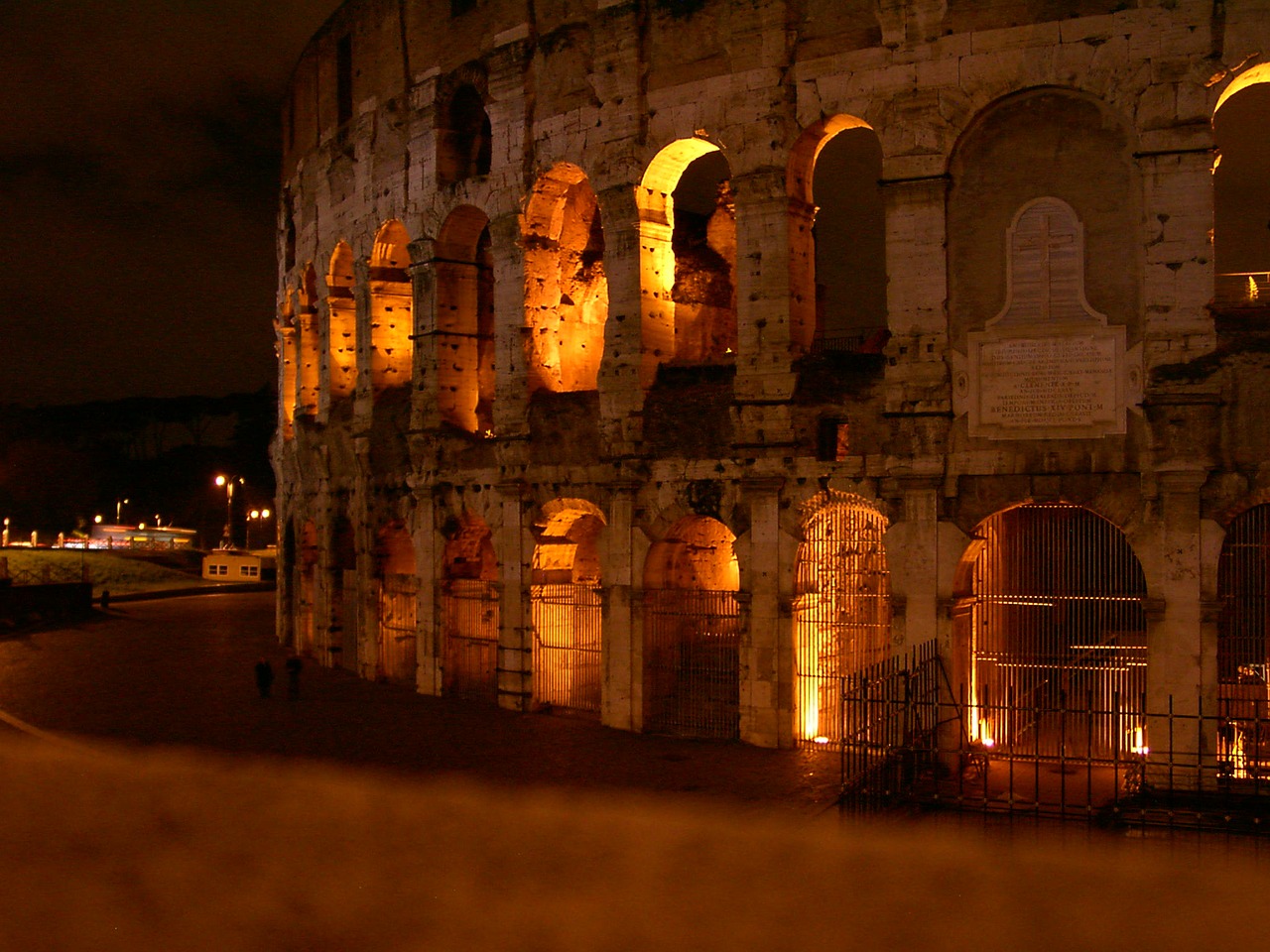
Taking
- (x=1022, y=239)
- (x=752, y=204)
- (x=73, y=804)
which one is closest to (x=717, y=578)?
(x=752, y=204)

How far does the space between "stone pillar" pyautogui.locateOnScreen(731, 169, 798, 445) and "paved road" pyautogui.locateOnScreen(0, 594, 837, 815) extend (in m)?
4.05

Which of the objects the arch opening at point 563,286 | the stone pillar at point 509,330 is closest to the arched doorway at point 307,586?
the stone pillar at point 509,330

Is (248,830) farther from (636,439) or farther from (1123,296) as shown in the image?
(1123,296)

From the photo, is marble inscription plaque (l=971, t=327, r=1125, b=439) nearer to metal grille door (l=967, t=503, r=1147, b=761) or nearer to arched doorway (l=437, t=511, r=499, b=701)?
metal grille door (l=967, t=503, r=1147, b=761)

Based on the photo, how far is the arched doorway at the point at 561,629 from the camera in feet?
56.1

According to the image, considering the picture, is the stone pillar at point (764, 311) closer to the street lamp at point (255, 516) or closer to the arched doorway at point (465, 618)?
the arched doorway at point (465, 618)

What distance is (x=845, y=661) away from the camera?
15203 mm

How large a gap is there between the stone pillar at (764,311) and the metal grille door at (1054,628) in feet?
9.47

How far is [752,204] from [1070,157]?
12.2 ft

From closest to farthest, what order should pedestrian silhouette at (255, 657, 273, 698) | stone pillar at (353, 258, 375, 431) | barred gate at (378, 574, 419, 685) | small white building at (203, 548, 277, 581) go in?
pedestrian silhouette at (255, 657, 273, 698) < barred gate at (378, 574, 419, 685) < stone pillar at (353, 258, 375, 431) < small white building at (203, 548, 277, 581)

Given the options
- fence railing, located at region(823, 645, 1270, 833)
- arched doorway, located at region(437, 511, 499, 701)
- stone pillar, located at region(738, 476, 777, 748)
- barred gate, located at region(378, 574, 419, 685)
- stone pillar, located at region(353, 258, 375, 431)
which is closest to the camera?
fence railing, located at region(823, 645, 1270, 833)

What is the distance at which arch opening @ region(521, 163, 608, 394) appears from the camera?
17109mm

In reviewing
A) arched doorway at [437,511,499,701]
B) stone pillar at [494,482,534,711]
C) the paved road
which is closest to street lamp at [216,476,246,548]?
the paved road

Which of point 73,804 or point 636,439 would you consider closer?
point 73,804
